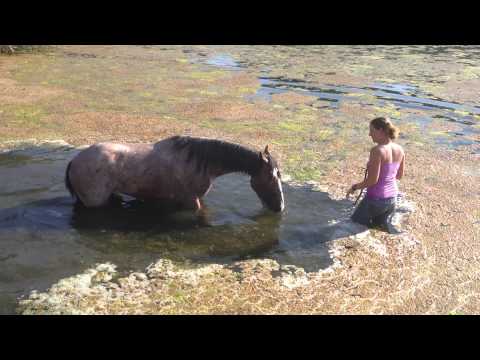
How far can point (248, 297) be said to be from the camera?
502 centimetres

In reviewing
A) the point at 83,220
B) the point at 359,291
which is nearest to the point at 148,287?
the point at 83,220

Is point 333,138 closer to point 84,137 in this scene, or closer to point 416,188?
point 416,188

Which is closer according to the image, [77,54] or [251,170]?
[251,170]

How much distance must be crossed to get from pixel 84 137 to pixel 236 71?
35.3ft

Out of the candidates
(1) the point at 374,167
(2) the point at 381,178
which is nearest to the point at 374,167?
(1) the point at 374,167

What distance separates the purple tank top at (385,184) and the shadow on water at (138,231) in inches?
24.0

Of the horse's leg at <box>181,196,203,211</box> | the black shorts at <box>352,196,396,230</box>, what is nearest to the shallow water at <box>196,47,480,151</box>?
the black shorts at <box>352,196,396,230</box>

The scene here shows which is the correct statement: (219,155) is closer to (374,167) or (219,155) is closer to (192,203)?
(192,203)

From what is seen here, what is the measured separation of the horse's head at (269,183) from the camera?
705 centimetres

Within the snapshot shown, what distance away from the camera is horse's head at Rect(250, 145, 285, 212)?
7.05 metres

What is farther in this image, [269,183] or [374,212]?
[269,183]

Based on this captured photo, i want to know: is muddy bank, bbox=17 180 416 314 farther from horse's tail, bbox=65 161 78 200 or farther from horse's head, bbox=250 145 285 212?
horse's tail, bbox=65 161 78 200

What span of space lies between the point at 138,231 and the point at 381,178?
3801 mm

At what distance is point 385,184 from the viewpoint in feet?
21.6
